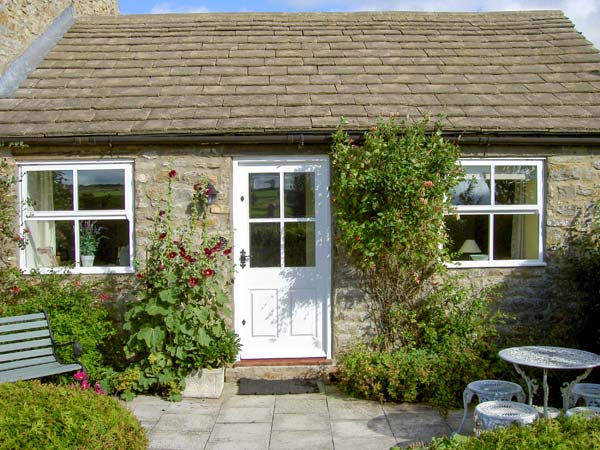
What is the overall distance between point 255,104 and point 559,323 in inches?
181

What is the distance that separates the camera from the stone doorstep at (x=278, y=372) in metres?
7.13

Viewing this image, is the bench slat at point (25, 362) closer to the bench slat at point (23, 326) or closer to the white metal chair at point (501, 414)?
the bench slat at point (23, 326)

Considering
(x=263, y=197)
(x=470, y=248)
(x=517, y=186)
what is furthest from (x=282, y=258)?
(x=517, y=186)

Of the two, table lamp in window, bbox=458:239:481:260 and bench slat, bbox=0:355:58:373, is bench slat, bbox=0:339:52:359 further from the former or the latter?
table lamp in window, bbox=458:239:481:260

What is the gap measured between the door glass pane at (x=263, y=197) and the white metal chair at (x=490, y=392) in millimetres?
3095

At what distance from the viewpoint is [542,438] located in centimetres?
348

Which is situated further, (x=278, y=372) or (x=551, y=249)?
(x=551, y=249)

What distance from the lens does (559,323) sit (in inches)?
285

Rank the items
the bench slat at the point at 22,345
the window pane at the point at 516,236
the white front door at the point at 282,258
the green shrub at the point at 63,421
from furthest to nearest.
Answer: the window pane at the point at 516,236 < the white front door at the point at 282,258 < the bench slat at the point at 22,345 < the green shrub at the point at 63,421

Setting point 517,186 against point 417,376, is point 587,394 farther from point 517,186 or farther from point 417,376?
point 517,186

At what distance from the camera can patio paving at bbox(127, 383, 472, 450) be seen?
17.6ft

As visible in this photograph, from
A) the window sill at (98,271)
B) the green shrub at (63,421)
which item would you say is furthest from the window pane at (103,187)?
the green shrub at (63,421)

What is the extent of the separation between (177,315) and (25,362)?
1588mm

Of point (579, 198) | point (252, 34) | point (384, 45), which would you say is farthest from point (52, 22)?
point (579, 198)
